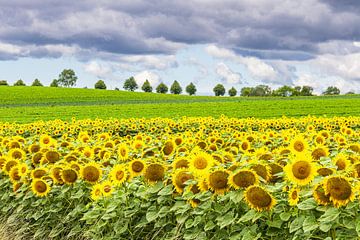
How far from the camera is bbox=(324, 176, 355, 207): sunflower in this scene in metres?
3.58

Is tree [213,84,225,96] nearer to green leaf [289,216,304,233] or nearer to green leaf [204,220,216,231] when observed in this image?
green leaf [204,220,216,231]

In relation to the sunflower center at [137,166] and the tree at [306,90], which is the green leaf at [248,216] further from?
the tree at [306,90]

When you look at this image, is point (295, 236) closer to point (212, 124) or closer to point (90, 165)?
point (90, 165)

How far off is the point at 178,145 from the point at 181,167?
1.92 meters

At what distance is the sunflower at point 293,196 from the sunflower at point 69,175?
2.92 m

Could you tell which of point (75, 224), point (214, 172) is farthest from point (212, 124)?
point (214, 172)

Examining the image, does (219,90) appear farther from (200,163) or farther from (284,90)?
(200,163)

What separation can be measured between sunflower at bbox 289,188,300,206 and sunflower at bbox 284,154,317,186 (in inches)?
4.2

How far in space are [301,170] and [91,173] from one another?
8.78 feet

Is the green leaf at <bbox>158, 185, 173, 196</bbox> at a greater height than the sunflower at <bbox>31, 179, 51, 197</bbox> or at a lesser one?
greater

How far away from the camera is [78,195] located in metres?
5.80

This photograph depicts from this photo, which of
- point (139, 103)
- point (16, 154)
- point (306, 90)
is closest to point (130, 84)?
point (306, 90)

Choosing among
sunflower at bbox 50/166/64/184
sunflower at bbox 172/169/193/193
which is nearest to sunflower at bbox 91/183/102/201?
sunflower at bbox 50/166/64/184

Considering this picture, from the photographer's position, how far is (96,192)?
5.53 m
